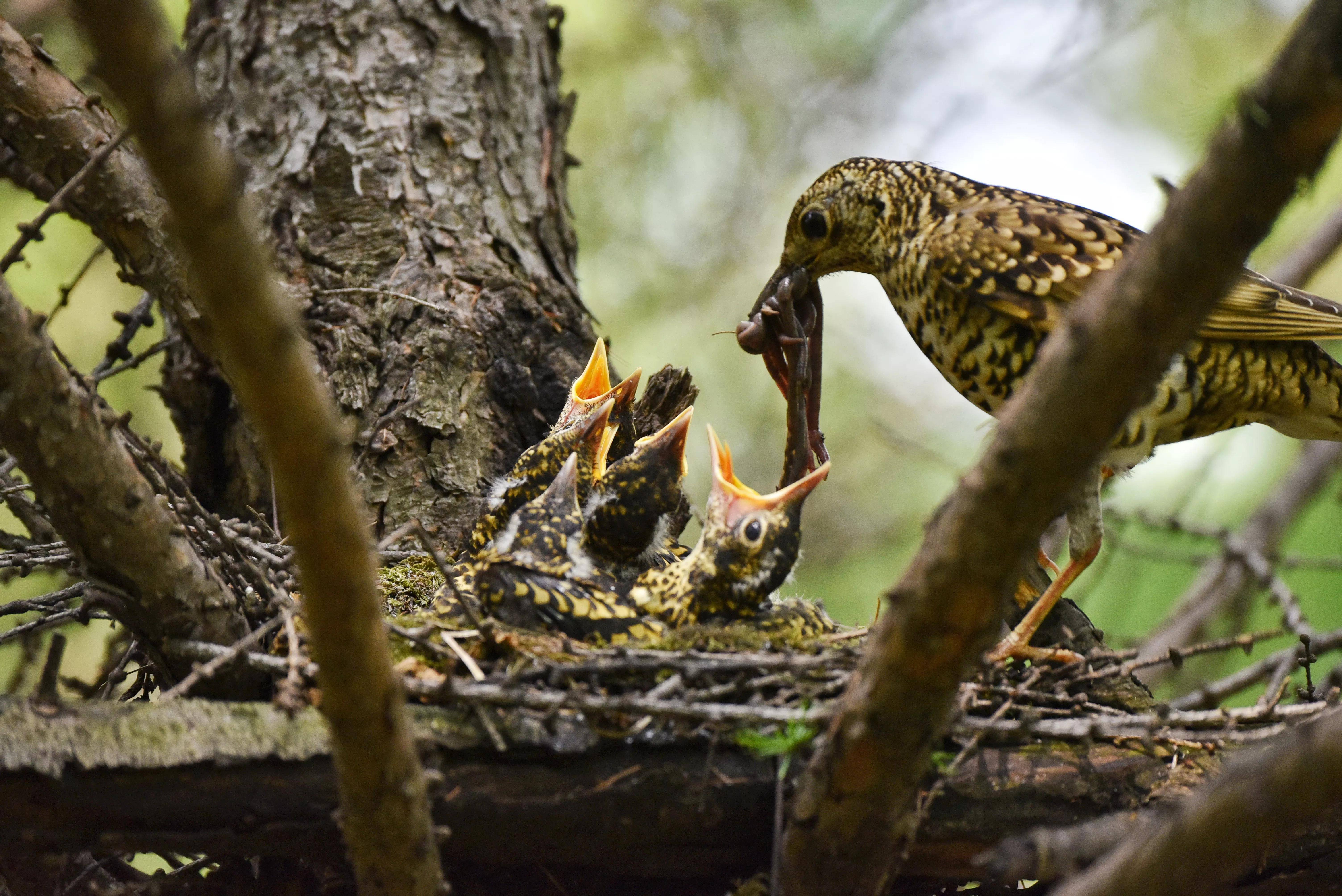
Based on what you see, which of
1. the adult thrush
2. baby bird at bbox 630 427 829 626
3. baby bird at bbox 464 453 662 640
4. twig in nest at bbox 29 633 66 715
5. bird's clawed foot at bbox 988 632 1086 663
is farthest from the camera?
the adult thrush

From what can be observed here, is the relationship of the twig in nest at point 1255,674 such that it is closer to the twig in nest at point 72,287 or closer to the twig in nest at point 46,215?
the twig in nest at point 46,215

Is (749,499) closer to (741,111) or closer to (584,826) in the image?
(584,826)

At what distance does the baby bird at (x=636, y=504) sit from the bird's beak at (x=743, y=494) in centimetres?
16

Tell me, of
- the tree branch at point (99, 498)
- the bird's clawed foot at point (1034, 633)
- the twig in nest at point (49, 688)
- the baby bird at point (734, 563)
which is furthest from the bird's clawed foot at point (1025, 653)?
the twig in nest at point (49, 688)

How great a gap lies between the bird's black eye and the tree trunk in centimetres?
92

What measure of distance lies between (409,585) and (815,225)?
1.87 m

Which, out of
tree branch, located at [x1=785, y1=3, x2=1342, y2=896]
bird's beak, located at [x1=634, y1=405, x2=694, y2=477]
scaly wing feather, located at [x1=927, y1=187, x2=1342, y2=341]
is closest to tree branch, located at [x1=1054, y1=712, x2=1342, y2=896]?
tree branch, located at [x1=785, y1=3, x2=1342, y2=896]

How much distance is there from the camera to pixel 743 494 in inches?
119

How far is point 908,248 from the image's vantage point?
3.36 meters

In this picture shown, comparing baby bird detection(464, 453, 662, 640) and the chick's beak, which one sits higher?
the chick's beak

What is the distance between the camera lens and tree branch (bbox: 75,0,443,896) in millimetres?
957

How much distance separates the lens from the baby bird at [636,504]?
317cm

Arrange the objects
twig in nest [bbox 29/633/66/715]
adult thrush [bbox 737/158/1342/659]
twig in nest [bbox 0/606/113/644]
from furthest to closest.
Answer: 1. adult thrush [bbox 737/158/1342/659]
2. twig in nest [bbox 0/606/113/644]
3. twig in nest [bbox 29/633/66/715]

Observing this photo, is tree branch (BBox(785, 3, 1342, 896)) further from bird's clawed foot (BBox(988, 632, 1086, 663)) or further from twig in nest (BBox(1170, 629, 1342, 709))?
twig in nest (BBox(1170, 629, 1342, 709))
